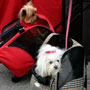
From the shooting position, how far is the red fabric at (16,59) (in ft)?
7.95

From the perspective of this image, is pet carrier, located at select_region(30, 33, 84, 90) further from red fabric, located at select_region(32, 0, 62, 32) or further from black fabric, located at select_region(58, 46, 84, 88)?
red fabric, located at select_region(32, 0, 62, 32)

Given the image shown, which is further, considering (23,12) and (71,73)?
(23,12)

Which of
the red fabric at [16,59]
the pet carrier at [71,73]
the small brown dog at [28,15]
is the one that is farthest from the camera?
the small brown dog at [28,15]

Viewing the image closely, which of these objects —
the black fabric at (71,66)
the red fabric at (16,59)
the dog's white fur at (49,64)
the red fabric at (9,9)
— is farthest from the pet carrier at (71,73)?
the red fabric at (9,9)

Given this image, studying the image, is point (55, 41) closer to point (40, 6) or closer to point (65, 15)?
point (65, 15)

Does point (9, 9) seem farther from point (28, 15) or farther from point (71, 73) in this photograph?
point (71, 73)

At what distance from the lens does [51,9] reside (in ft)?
10.8

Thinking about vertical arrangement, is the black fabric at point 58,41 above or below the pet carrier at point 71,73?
below

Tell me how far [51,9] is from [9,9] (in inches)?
30.5

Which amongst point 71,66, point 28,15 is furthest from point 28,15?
point 71,66

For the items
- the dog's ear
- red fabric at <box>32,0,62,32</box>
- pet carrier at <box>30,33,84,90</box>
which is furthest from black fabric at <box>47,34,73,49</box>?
red fabric at <box>32,0,62,32</box>

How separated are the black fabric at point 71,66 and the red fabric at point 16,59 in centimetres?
82

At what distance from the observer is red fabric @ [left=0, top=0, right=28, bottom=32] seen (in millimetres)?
3572

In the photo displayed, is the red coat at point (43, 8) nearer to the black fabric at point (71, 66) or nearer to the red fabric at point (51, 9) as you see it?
the red fabric at point (51, 9)
